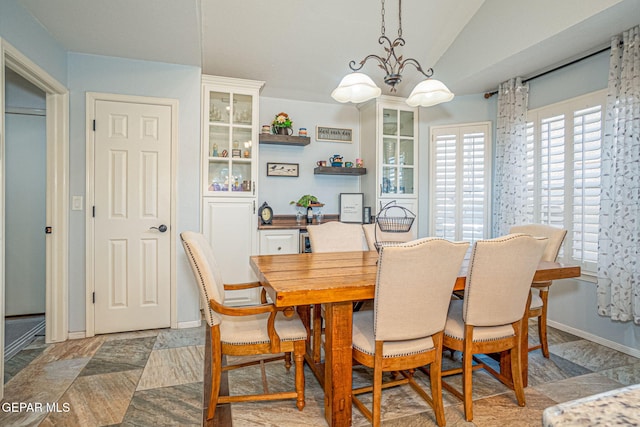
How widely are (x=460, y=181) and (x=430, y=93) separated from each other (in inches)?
82.7

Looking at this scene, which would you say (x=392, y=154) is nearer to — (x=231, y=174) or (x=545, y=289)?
(x=231, y=174)

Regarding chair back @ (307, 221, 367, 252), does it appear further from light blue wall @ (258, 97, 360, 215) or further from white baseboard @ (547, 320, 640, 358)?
white baseboard @ (547, 320, 640, 358)

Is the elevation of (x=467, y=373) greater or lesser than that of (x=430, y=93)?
lesser

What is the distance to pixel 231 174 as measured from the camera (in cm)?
366

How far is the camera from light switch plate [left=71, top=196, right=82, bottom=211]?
9.36 ft

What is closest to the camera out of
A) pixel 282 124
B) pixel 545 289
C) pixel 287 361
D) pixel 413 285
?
pixel 413 285

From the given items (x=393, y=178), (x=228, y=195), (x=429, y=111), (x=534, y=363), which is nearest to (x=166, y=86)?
(x=228, y=195)

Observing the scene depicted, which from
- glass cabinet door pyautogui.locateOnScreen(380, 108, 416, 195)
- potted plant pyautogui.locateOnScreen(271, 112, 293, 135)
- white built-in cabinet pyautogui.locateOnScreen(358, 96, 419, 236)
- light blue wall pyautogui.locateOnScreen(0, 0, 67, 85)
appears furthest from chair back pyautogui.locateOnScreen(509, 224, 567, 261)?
light blue wall pyautogui.locateOnScreen(0, 0, 67, 85)

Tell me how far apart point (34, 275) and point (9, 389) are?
1.81m

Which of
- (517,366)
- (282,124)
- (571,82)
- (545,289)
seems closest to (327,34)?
(282,124)

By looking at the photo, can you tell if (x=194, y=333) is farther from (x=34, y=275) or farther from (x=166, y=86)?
(x=166, y=86)

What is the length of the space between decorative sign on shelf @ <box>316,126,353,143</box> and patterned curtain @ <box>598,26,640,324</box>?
2705 millimetres

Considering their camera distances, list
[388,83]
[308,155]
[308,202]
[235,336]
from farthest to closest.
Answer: [308,155] → [308,202] → [388,83] → [235,336]

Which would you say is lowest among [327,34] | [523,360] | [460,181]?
[523,360]
